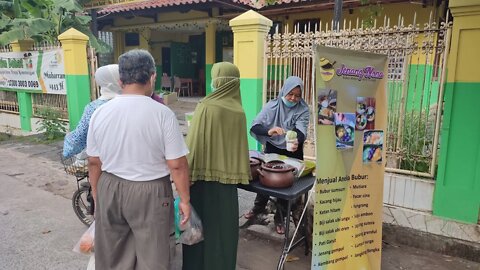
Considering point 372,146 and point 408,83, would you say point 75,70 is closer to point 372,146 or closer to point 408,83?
point 408,83

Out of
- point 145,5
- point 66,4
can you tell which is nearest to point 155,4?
point 145,5

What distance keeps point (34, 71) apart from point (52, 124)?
4.58 feet

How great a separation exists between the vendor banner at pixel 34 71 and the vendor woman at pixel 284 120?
6.06 metres

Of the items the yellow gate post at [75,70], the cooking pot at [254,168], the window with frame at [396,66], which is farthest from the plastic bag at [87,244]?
the yellow gate post at [75,70]

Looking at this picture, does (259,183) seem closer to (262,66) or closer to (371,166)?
(371,166)

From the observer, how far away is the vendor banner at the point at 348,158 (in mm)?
2352

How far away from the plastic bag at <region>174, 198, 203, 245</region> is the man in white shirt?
12cm

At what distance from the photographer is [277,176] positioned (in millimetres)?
2662

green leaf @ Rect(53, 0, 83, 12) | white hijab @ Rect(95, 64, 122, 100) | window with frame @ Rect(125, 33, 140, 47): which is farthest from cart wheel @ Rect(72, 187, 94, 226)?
window with frame @ Rect(125, 33, 140, 47)

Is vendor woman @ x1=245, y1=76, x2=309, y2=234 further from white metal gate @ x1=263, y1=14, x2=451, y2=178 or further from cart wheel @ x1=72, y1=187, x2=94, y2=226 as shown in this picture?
cart wheel @ x1=72, y1=187, x2=94, y2=226

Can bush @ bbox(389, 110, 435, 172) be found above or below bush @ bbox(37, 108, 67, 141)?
above

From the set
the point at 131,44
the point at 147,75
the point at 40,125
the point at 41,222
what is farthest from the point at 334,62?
the point at 131,44

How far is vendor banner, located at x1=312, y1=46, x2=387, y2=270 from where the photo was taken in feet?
7.72

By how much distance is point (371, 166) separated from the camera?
2625mm
